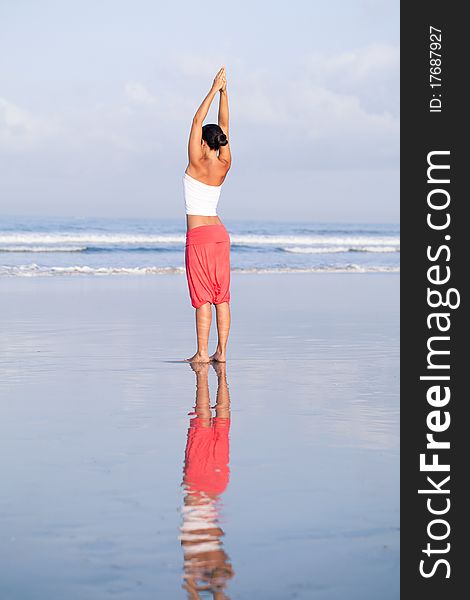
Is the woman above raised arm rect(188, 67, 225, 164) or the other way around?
the other way around

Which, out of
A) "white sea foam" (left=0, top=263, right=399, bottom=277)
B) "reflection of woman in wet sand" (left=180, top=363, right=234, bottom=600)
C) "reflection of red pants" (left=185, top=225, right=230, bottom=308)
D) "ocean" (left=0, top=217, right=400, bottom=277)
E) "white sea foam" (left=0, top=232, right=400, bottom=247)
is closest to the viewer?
"reflection of woman in wet sand" (left=180, top=363, right=234, bottom=600)

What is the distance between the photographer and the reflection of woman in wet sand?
266cm

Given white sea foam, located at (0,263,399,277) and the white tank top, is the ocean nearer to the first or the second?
white sea foam, located at (0,263,399,277)

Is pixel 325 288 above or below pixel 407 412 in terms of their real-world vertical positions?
above

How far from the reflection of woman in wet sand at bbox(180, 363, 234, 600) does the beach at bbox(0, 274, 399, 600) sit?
3 cm

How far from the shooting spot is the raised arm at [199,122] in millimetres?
6789

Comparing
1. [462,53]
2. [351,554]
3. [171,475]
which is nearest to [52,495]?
[171,475]

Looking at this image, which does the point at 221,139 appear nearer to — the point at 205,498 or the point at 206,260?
the point at 206,260

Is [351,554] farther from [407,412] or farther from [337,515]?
[407,412]

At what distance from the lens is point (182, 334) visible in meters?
8.59

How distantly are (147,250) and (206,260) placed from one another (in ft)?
66.2

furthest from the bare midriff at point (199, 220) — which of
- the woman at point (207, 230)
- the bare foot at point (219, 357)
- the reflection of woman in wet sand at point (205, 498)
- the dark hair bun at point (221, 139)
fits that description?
the reflection of woman in wet sand at point (205, 498)

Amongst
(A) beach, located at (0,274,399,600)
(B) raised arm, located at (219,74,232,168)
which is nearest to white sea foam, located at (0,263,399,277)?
(A) beach, located at (0,274,399,600)

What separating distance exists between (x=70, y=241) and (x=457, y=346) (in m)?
27.5
